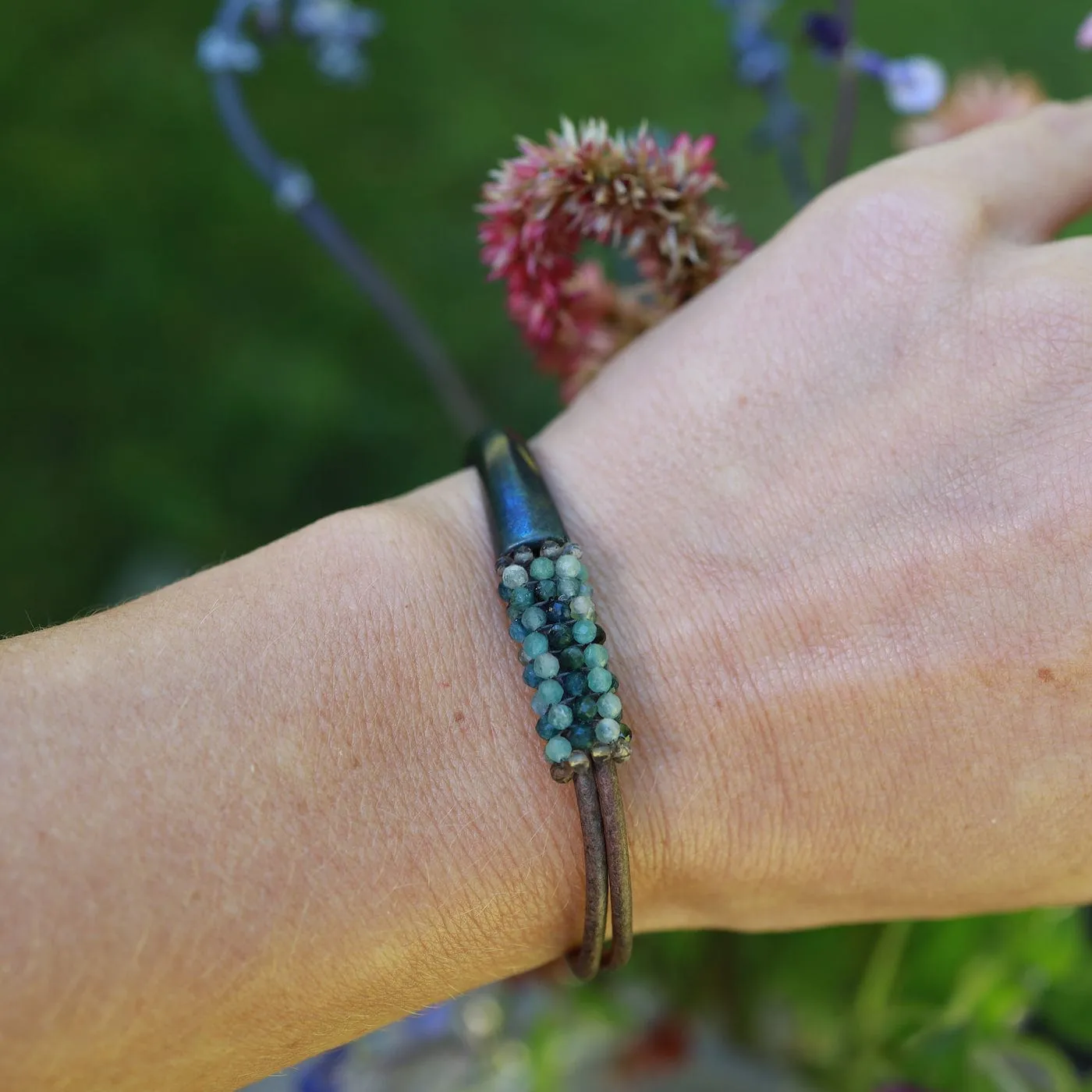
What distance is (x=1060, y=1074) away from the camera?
81 cm

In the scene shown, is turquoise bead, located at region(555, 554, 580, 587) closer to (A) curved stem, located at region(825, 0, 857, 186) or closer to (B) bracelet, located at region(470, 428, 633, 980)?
(B) bracelet, located at region(470, 428, 633, 980)

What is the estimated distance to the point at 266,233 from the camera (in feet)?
5.40

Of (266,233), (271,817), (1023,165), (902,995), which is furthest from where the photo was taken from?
(266,233)

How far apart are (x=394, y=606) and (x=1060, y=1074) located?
2.08 feet

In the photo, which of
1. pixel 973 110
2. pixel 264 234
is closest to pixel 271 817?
pixel 973 110

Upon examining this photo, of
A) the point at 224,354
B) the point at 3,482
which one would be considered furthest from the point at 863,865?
the point at 3,482

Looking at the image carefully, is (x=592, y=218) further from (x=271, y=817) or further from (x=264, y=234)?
(x=264, y=234)

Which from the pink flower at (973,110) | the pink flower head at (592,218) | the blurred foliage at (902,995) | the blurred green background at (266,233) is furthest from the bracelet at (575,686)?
the blurred green background at (266,233)

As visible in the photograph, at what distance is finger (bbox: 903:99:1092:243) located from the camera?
0.75 metres

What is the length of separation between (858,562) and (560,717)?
224 mm

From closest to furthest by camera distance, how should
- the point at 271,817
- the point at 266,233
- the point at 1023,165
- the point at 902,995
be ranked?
the point at 271,817 < the point at 1023,165 < the point at 902,995 < the point at 266,233

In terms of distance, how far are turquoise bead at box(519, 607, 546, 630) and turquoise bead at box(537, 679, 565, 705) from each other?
0.03m

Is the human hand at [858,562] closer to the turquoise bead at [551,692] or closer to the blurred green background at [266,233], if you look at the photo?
the turquoise bead at [551,692]

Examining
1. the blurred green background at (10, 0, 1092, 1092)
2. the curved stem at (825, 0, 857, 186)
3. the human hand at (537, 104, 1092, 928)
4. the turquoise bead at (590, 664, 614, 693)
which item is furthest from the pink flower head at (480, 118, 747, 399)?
the blurred green background at (10, 0, 1092, 1092)
